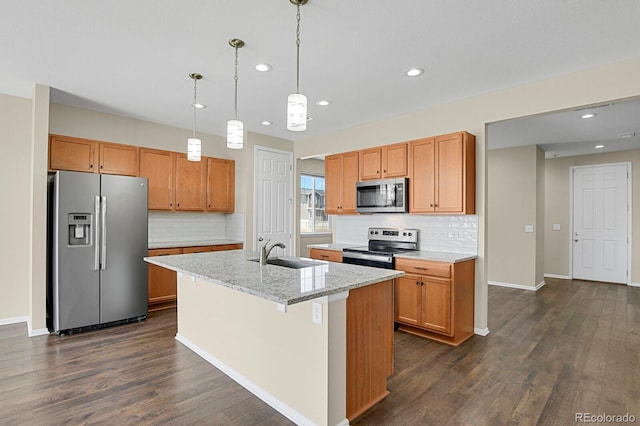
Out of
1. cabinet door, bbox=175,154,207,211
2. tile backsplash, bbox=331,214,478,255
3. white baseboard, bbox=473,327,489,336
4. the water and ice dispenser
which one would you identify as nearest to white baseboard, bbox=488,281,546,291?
white baseboard, bbox=473,327,489,336

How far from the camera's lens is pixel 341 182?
488cm

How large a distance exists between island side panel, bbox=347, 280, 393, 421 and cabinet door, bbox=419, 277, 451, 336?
1.15 metres

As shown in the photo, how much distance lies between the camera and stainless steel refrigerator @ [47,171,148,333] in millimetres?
3592

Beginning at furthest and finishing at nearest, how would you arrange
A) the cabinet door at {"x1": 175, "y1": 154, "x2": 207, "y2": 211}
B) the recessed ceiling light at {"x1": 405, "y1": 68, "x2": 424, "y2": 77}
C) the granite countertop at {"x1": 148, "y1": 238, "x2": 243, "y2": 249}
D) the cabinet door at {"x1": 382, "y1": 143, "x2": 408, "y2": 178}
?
the cabinet door at {"x1": 175, "y1": 154, "x2": 207, "y2": 211} → the granite countertop at {"x1": 148, "y1": 238, "x2": 243, "y2": 249} → the cabinet door at {"x1": 382, "y1": 143, "x2": 408, "y2": 178} → the recessed ceiling light at {"x1": 405, "y1": 68, "x2": 424, "y2": 77}

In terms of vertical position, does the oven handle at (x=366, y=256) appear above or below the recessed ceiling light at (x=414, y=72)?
below

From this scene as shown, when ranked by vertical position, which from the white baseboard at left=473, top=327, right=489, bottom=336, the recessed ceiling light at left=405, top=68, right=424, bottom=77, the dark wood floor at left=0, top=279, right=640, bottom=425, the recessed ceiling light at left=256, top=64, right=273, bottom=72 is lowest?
the dark wood floor at left=0, top=279, right=640, bottom=425

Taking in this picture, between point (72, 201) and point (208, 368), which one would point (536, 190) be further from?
point (72, 201)

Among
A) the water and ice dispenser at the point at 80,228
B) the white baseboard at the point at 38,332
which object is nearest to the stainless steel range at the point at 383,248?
the water and ice dispenser at the point at 80,228

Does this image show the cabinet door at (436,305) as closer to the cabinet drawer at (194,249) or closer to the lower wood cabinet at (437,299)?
the lower wood cabinet at (437,299)

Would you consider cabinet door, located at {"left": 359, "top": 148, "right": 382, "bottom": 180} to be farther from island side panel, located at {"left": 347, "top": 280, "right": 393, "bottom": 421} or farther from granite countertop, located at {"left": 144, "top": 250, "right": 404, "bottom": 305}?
island side panel, located at {"left": 347, "top": 280, "right": 393, "bottom": 421}

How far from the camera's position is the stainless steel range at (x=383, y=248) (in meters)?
3.88

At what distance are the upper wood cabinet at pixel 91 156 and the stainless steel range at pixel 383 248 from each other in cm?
317

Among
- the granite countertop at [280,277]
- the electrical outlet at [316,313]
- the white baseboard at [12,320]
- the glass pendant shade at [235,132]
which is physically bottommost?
the white baseboard at [12,320]

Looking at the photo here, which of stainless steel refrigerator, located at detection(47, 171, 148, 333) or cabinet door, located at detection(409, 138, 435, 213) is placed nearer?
stainless steel refrigerator, located at detection(47, 171, 148, 333)
